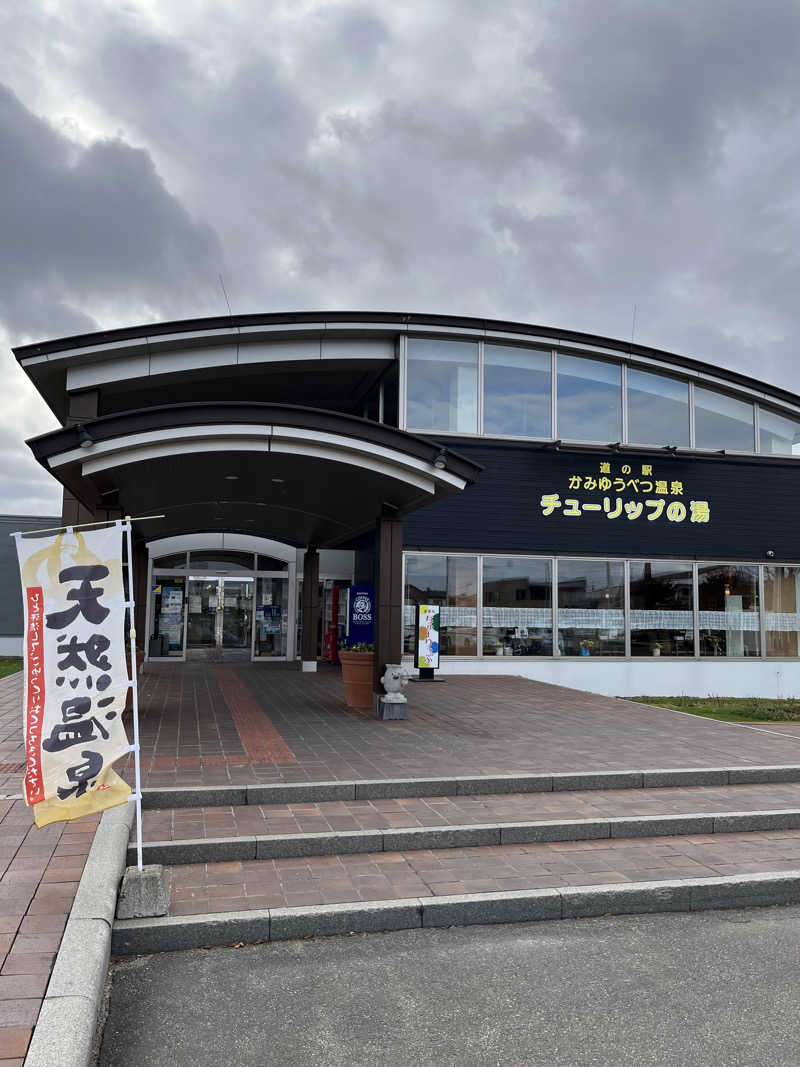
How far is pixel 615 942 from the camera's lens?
15.4ft

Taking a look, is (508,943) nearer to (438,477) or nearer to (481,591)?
(438,477)

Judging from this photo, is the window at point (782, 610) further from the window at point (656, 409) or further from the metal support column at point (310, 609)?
the metal support column at point (310, 609)

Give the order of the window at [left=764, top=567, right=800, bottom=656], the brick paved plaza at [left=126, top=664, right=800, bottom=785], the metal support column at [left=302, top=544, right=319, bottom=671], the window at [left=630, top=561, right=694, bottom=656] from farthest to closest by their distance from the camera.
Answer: the window at [left=764, top=567, right=800, bottom=656]
the window at [left=630, top=561, right=694, bottom=656]
the metal support column at [left=302, top=544, right=319, bottom=671]
the brick paved plaza at [left=126, top=664, right=800, bottom=785]

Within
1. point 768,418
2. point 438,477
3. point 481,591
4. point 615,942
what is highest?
point 768,418

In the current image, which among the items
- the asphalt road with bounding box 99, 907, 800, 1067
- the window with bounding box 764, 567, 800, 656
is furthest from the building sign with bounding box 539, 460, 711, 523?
the asphalt road with bounding box 99, 907, 800, 1067

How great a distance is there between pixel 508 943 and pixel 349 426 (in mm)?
6372

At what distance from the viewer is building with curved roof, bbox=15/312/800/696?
16.8m

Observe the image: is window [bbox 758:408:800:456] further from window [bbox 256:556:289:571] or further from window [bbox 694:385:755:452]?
window [bbox 256:556:289:571]

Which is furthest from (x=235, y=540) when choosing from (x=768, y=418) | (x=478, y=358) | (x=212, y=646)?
(x=768, y=418)

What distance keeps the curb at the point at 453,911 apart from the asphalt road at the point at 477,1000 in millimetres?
84

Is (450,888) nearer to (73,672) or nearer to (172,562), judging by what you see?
(73,672)

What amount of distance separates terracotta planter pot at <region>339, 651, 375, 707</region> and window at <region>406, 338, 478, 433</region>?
22.5 ft

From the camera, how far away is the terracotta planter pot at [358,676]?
39.4 feet

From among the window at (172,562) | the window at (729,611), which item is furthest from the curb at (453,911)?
the window at (172,562)
